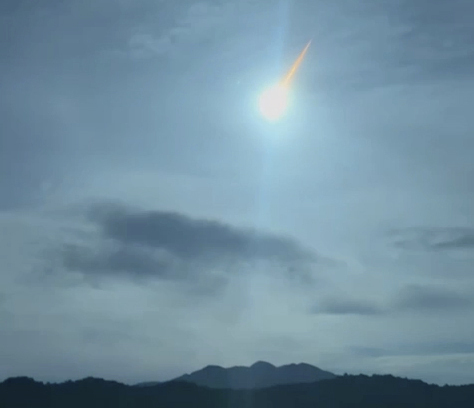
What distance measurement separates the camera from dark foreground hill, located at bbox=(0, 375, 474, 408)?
10256 cm

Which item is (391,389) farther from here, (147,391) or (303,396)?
(147,391)

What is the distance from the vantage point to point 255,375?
164 metres

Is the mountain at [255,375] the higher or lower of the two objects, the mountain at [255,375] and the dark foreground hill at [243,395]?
the higher

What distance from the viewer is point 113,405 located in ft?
338

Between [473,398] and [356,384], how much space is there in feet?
57.1

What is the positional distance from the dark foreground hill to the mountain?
3660 centimetres

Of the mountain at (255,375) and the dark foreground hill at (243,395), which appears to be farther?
the mountain at (255,375)

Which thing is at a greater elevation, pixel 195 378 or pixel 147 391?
pixel 195 378

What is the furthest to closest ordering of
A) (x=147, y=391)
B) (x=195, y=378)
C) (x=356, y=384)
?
1. (x=195, y=378)
2. (x=356, y=384)
3. (x=147, y=391)

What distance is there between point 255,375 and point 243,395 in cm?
5267

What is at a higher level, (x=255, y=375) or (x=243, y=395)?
(x=255, y=375)

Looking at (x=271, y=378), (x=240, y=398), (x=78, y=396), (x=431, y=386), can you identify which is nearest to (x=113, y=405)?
(x=78, y=396)

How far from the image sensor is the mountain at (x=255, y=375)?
157m

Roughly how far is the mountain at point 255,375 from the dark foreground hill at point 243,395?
3660 centimetres
